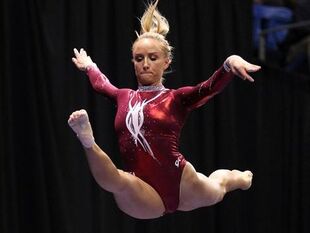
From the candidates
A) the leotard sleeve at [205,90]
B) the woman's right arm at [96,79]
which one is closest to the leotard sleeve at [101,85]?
the woman's right arm at [96,79]

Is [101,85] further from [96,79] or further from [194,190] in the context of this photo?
[194,190]

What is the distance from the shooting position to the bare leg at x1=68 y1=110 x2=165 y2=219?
2.48 m

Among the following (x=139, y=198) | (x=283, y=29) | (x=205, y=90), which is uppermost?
(x=283, y=29)

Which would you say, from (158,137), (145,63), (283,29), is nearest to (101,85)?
(145,63)

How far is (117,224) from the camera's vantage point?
14.0 feet

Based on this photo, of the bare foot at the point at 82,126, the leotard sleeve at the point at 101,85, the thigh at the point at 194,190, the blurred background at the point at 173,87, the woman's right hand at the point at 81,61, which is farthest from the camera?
the blurred background at the point at 173,87

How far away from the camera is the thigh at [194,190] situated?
2.89 metres

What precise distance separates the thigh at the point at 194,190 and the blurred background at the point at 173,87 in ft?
3.83

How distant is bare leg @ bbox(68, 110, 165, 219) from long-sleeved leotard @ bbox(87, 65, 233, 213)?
0.06 m

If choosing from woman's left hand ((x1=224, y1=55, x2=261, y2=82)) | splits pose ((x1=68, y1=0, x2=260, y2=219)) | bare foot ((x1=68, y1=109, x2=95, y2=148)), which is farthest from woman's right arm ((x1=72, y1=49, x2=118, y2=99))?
woman's left hand ((x1=224, y1=55, x2=261, y2=82))

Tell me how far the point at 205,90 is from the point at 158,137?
0.99 ft

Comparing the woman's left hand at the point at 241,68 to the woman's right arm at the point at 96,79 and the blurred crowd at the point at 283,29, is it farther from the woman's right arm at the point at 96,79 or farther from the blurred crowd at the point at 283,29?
the blurred crowd at the point at 283,29

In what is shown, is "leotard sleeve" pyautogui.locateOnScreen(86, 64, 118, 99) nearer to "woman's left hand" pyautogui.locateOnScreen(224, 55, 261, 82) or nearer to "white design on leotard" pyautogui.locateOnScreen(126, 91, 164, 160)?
"white design on leotard" pyautogui.locateOnScreen(126, 91, 164, 160)

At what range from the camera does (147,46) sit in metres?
2.91
